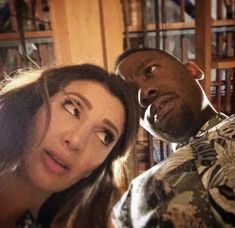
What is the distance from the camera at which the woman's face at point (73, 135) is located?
66 centimetres

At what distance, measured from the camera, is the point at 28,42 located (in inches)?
28.9

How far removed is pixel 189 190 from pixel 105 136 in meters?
0.22

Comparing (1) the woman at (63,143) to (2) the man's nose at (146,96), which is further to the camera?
(2) the man's nose at (146,96)

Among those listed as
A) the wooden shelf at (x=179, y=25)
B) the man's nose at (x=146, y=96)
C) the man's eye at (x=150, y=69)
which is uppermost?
the wooden shelf at (x=179, y=25)

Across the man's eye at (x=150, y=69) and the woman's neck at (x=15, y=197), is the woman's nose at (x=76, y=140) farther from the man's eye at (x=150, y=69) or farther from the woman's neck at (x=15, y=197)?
the man's eye at (x=150, y=69)

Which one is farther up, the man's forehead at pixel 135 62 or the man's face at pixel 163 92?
the man's forehead at pixel 135 62

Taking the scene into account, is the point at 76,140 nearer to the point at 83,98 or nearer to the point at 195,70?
the point at 83,98

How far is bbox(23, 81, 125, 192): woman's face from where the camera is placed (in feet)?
2.18

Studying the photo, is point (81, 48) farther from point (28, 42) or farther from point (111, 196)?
point (111, 196)

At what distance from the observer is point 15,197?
67 centimetres

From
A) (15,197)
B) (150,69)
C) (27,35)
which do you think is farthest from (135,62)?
(15,197)

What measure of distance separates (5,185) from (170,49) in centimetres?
51

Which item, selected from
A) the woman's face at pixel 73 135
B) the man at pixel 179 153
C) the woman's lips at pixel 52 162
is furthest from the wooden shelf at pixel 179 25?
the woman's lips at pixel 52 162

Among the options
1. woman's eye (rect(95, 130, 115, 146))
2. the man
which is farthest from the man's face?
woman's eye (rect(95, 130, 115, 146))
